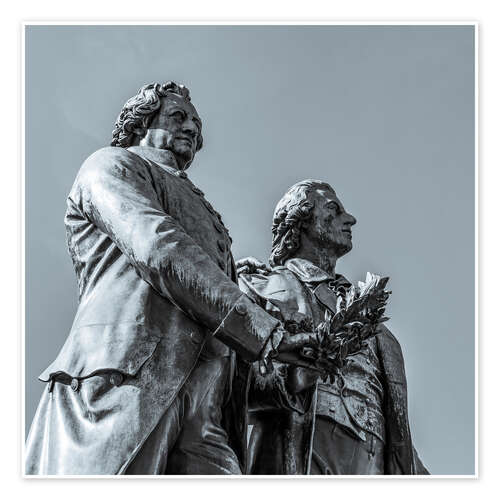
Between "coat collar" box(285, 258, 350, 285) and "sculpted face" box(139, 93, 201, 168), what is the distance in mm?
2052

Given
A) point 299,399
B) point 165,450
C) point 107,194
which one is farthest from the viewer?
point 299,399

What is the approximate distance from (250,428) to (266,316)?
2.00m

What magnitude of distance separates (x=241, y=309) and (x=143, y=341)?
0.61 metres

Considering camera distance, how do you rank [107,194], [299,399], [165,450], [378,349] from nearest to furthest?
1. [165,450]
2. [107,194]
3. [299,399]
4. [378,349]

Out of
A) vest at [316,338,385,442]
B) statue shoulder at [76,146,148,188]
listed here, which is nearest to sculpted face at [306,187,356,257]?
vest at [316,338,385,442]

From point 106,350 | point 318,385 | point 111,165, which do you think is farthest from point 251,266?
point 106,350

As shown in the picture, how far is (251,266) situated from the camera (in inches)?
504

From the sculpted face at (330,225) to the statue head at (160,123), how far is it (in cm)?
219

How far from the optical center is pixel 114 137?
36.9 feet
